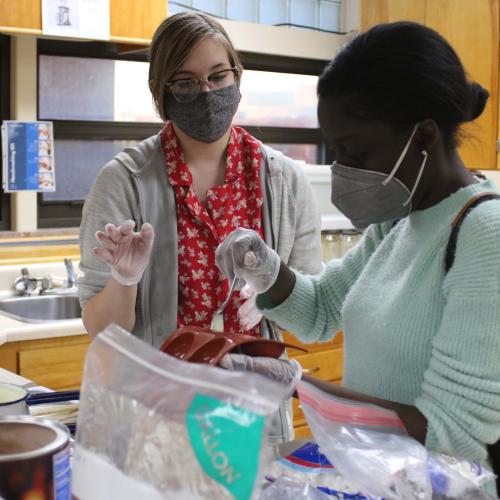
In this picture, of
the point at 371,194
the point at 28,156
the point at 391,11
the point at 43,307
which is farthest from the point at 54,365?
the point at 391,11

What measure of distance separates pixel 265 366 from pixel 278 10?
3.27 meters

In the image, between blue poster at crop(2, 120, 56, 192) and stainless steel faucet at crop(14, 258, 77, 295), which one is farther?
blue poster at crop(2, 120, 56, 192)

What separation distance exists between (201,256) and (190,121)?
30cm

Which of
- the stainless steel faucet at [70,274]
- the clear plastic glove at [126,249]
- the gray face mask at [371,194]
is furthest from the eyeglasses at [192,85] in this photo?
the stainless steel faucet at [70,274]

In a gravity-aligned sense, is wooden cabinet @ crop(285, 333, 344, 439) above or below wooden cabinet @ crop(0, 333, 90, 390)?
below

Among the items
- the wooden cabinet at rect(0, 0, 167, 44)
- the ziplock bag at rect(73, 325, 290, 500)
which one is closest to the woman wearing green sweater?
the ziplock bag at rect(73, 325, 290, 500)

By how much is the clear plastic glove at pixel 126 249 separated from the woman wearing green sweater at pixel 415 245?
0.40 metres

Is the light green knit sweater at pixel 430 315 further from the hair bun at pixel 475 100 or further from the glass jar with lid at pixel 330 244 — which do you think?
the glass jar with lid at pixel 330 244

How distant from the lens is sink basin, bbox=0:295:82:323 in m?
2.84

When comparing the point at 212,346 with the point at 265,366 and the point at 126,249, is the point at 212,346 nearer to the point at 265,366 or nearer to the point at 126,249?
the point at 265,366

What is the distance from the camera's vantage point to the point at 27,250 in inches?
122

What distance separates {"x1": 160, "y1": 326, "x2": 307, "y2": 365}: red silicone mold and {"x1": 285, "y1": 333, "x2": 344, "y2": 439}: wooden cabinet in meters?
2.02

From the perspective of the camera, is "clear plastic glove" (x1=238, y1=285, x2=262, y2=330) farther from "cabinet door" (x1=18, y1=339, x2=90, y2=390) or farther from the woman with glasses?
"cabinet door" (x1=18, y1=339, x2=90, y2=390)

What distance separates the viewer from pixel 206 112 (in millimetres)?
1728
